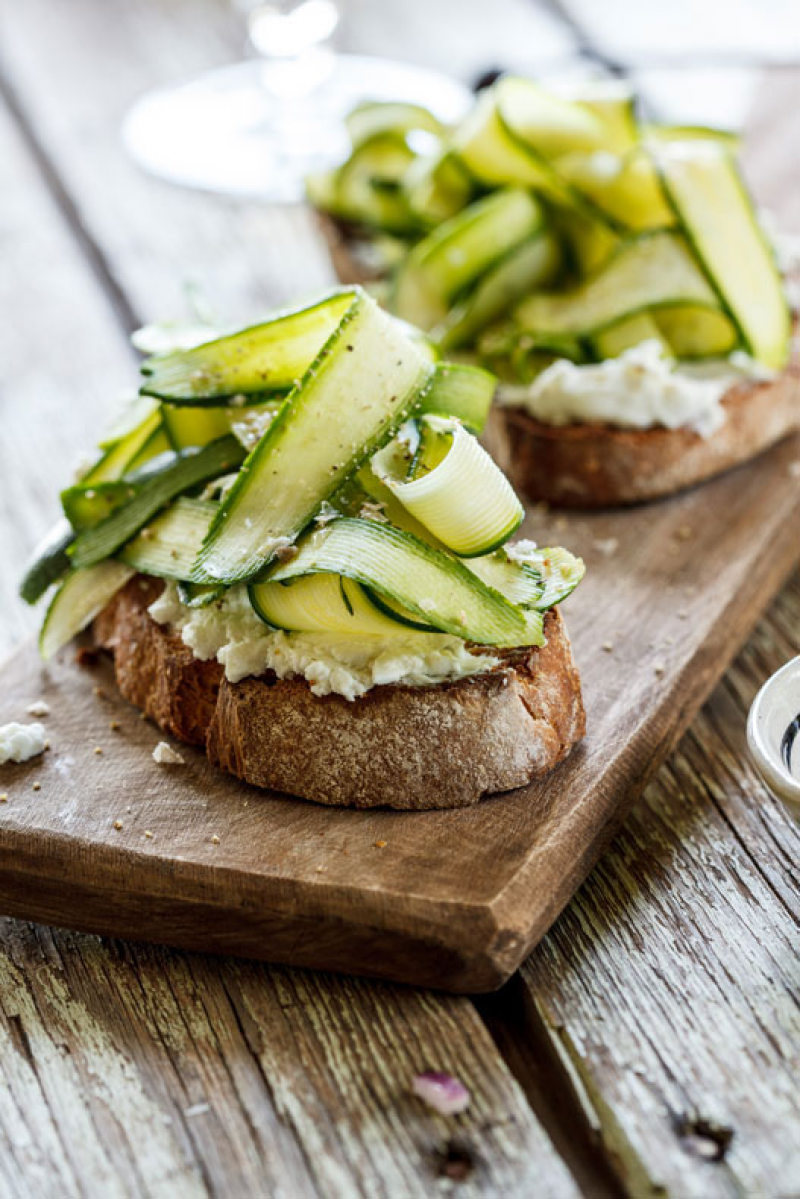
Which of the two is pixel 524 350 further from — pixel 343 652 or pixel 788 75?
pixel 788 75

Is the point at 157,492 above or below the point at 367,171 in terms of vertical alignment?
above

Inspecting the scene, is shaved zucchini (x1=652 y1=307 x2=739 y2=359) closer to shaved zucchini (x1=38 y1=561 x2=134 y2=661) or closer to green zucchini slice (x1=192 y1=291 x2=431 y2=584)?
green zucchini slice (x1=192 y1=291 x2=431 y2=584)

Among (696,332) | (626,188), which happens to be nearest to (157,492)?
(696,332)

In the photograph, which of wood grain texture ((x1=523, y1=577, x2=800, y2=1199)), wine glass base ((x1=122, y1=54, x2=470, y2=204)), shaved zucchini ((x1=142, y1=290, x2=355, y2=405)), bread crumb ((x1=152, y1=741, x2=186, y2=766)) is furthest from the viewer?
wine glass base ((x1=122, y1=54, x2=470, y2=204))

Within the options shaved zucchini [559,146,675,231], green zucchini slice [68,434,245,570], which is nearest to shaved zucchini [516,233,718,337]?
shaved zucchini [559,146,675,231]

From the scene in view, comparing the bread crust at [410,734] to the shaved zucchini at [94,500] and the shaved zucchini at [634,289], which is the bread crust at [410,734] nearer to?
the shaved zucchini at [94,500]

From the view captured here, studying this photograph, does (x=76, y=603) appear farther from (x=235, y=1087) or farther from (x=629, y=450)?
(x=629, y=450)

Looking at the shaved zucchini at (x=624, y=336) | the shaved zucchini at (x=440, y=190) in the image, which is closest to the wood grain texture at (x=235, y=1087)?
the shaved zucchini at (x=624, y=336)
